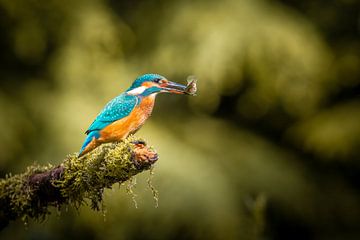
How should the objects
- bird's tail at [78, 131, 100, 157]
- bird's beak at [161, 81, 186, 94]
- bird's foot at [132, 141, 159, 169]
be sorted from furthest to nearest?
1. bird's beak at [161, 81, 186, 94]
2. bird's tail at [78, 131, 100, 157]
3. bird's foot at [132, 141, 159, 169]

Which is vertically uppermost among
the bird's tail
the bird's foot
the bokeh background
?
the bokeh background

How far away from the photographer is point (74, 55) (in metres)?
6.85

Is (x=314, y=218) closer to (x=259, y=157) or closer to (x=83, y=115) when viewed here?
(x=259, y=157)

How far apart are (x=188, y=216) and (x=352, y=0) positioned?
3.20 meters

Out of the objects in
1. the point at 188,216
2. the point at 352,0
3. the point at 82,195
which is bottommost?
the point at 82,195

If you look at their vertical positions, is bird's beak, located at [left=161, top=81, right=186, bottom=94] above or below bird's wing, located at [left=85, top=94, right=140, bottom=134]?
above

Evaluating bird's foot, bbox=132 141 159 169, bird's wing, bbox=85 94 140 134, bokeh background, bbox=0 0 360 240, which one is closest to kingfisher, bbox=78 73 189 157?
bird's wing, bbox=85 94 140 134

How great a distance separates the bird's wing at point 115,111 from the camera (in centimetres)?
285

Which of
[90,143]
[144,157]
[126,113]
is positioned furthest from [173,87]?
[144,157]

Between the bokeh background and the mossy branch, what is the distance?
323 cm

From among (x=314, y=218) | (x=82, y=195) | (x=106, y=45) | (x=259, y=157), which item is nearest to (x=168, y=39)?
(x=106, y=45)

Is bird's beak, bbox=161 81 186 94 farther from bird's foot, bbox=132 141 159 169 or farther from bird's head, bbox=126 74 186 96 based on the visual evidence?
bird's foot, bbox=132 141 159 169

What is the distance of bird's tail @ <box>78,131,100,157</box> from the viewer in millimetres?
2746

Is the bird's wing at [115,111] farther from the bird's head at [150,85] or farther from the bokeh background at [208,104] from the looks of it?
the bokeh background at [208,104]
